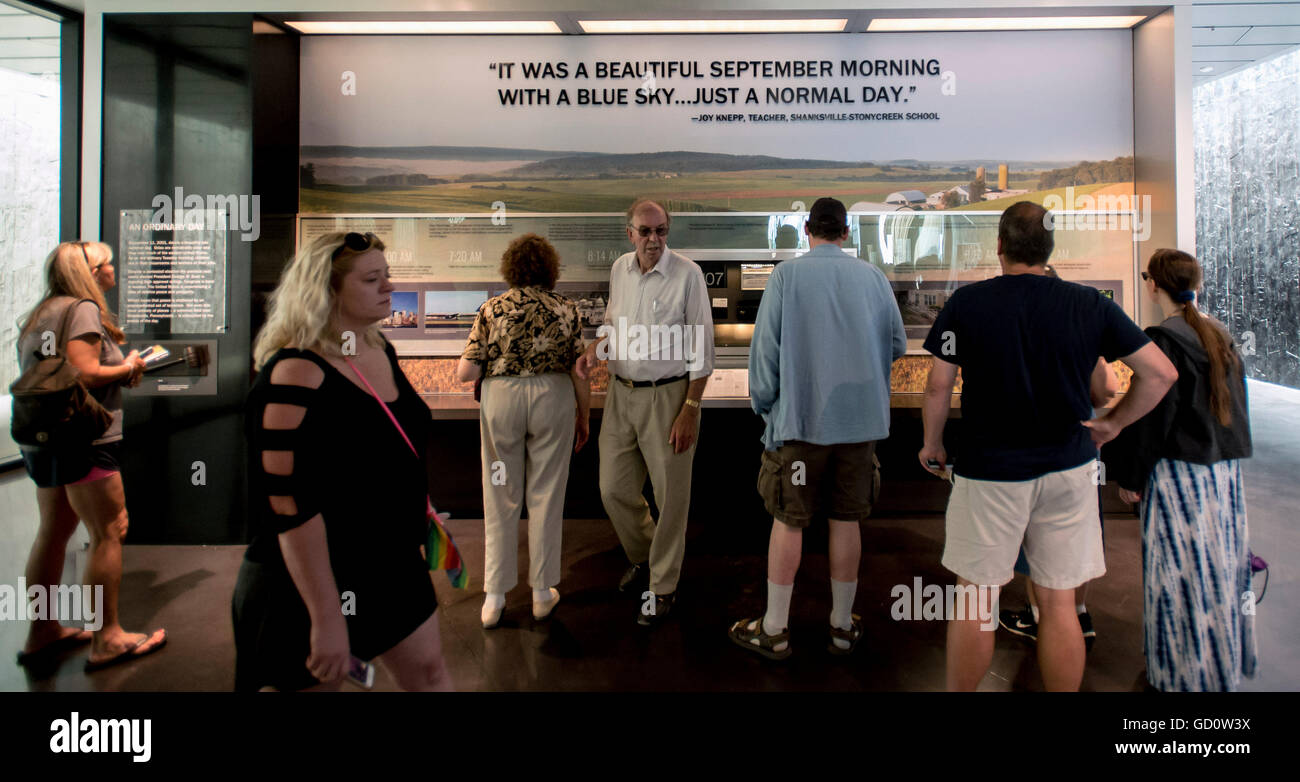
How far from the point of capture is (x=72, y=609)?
9.32 feet

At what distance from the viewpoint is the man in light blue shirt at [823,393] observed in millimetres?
2564

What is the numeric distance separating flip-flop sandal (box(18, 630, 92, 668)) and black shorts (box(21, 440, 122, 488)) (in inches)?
28.2

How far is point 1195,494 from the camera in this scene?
2275 mm

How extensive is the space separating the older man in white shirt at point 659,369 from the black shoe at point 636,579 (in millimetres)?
275

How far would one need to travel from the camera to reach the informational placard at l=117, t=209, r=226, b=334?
155 inches

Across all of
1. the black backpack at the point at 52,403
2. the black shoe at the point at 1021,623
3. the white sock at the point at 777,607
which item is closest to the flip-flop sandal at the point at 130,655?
the black backpack at the point at 52,403

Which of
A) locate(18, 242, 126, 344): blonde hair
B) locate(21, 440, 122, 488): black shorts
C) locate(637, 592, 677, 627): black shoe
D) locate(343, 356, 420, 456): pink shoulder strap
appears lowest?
locate(637, 592, 677, 627): black shoe

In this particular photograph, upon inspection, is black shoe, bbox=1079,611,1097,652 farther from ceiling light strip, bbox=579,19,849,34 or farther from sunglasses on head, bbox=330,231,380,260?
ceiling light strip, bbox=579,19,849,34

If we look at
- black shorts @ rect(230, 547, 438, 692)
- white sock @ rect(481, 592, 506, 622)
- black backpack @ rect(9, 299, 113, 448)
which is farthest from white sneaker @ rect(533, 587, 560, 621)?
A: black backpack @ rect(9, 299, 113, 448)

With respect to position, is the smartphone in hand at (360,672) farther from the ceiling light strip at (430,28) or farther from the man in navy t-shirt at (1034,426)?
the ceiling light strip at (430,28)

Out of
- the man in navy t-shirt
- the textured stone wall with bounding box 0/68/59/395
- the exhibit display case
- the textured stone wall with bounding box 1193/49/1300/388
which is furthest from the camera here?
the textured stone wall with bounding box 1193/49/1300/388

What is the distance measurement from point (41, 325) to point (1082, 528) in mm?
3508
